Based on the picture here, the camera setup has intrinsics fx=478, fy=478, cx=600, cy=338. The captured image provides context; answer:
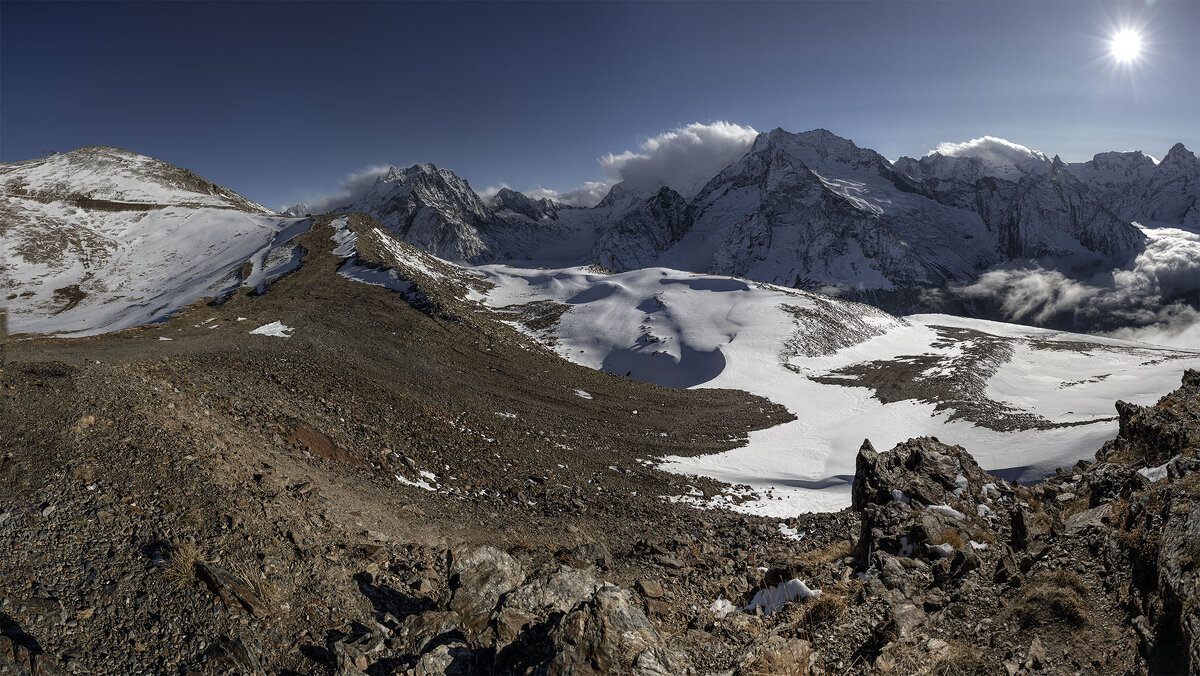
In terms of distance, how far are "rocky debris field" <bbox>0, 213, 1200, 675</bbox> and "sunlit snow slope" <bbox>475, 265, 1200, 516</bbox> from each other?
7229 millimetres

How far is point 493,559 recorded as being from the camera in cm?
808

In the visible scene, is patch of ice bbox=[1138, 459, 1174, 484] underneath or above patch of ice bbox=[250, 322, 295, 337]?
underneath

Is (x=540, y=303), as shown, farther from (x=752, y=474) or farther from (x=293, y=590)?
(x=293, y=590)

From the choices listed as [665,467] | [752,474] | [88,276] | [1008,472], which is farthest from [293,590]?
[88,276]

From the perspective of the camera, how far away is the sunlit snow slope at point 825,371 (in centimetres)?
2266

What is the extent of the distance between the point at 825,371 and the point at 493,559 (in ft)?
151

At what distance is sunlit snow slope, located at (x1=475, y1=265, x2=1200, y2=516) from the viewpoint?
2266cm

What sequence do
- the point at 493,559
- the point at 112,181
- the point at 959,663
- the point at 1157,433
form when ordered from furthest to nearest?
the point at 112,181 → the point at 1157,433 → the point at 493,559 → the point at 959,663

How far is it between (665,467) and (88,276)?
58239mm

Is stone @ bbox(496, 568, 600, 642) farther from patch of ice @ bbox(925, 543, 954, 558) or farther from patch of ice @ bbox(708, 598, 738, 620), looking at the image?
patch of ice @ bbox(925, 543, 954, 558)

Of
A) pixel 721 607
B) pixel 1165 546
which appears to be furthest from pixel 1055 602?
pixel 721 607

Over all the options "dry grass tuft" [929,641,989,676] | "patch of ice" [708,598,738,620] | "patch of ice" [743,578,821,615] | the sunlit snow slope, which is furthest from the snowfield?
"dry grass tuft" [929,641,989,676]

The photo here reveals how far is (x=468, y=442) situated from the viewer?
58.9 ft

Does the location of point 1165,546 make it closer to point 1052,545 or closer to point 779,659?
point 1052,545
